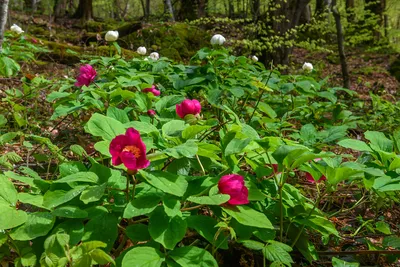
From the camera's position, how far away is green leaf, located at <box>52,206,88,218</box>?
2.92 ft

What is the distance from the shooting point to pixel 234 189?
933 mm

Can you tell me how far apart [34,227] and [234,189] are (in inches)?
19.8

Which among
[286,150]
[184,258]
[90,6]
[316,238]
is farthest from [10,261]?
[90,6]

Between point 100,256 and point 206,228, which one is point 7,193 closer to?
point 100,256

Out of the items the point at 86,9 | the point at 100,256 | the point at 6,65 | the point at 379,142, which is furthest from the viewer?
the point at 86,9

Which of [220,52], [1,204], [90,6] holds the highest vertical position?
[90,6]

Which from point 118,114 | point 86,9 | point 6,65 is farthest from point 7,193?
point 86,9

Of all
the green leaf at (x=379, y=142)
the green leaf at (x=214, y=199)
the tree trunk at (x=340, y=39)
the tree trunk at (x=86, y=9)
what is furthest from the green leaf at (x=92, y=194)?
the tree trunk at (x=86, y=9)

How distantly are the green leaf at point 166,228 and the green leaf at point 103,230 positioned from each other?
0.34 ft

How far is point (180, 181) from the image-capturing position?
93cm

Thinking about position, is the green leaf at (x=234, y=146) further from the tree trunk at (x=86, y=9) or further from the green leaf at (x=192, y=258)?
the tree trunk at (x=86, y=9)

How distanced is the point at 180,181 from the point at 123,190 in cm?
18

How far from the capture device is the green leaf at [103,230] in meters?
0.91

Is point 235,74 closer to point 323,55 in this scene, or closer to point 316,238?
point 316,238
